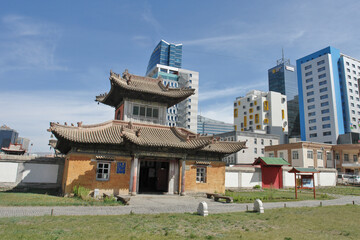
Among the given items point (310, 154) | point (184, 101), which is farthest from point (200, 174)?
point (184, 101)

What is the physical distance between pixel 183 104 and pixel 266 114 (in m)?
30.5

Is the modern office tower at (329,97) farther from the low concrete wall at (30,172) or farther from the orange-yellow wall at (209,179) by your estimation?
the low concrete wall at (30,172)

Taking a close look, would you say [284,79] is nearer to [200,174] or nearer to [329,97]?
[329,97]

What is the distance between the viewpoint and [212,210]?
13.4 metres

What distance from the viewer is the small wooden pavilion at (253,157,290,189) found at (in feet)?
94.6

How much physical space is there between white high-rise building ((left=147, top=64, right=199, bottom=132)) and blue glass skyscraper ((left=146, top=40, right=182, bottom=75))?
25393 millimetres

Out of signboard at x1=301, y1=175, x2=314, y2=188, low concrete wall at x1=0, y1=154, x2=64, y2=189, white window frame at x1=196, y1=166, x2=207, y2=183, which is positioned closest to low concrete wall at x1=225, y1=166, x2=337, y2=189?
white window frame at x1=196, y1=166, x2=207, y2=183

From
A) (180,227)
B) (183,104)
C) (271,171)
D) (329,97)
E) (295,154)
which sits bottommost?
(180,227)

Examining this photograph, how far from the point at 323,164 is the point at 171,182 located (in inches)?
1812

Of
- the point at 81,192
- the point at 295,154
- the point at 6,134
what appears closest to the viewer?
the point at 81,192

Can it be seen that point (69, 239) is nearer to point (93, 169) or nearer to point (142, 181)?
point (93, 169)

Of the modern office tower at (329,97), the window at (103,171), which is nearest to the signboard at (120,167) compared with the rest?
the window at (103,171)

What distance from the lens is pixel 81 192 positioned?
55.3 ft

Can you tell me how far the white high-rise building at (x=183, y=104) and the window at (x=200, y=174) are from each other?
71849mm
